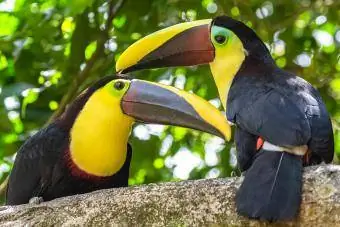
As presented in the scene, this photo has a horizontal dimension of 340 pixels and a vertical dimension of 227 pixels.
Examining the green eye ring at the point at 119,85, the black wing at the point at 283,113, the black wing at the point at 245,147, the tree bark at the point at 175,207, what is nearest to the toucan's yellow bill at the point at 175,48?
the green eye ring at the point at 119,85

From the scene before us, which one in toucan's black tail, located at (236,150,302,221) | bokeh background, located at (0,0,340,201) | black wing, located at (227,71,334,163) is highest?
toucan's black tail, located at (236,150,302,221)

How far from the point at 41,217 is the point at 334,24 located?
9.24 ft

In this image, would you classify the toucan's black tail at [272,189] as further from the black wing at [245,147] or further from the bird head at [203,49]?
the bird head at [203,49]

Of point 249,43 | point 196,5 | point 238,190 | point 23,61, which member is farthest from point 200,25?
point 238,190

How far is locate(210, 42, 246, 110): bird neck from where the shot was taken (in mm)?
3649

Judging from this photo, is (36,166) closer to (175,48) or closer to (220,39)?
(175,48)

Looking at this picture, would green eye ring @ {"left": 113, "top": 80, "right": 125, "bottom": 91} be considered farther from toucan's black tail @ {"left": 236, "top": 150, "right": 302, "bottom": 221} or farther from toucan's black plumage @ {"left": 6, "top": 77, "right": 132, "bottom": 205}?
toucan's black tail @ {"left": 236, "top": 150, "right": 302, "bottom": 221}

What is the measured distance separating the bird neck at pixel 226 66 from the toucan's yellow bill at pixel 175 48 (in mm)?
59

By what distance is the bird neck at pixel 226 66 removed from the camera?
144 inches

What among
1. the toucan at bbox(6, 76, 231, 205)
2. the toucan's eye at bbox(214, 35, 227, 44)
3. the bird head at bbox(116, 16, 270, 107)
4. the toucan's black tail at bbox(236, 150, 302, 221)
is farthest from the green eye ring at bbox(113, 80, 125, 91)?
the toucan's black tail at bbox(236, 150, 302, 221)

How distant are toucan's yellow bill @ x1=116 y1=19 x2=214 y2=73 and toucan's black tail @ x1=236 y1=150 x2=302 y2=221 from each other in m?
1.17

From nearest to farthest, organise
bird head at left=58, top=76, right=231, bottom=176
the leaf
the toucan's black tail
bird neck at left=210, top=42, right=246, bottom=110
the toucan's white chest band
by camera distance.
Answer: the toucan's black tail
the toucan's white chest band
bird head at left=58, top=76, right=231, bottom=176
bird neck at left=210, top=42, right=246, bottom=110
the leaf

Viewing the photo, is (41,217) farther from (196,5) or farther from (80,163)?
(196,5)

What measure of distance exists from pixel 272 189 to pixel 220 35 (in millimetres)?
1418
